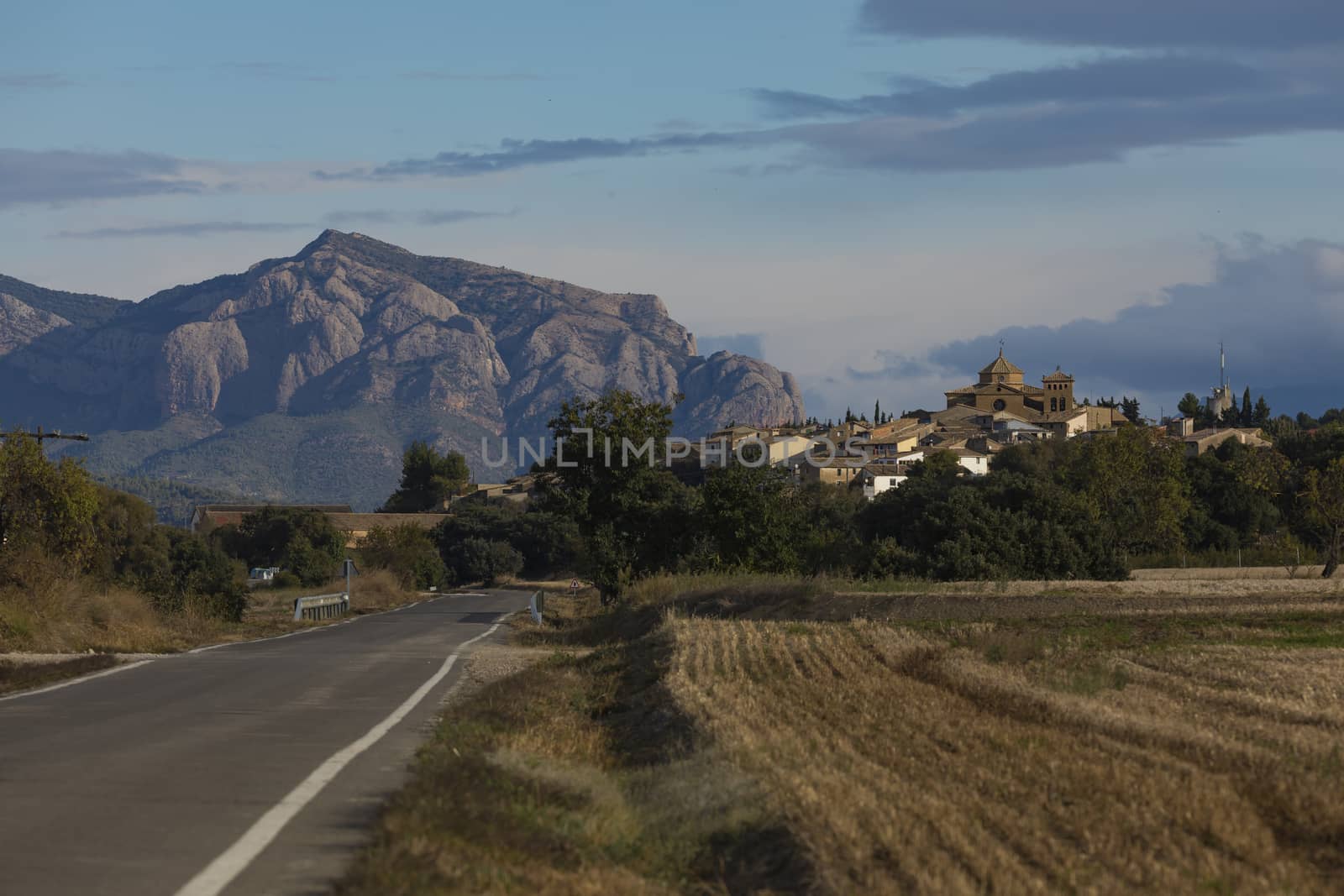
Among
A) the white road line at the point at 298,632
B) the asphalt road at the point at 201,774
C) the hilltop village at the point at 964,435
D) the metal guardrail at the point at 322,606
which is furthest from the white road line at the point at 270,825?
the hilltop village at the point at 964,435

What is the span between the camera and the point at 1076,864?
744 centimetres

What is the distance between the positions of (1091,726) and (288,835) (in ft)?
22.8

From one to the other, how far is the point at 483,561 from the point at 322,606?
201 ft

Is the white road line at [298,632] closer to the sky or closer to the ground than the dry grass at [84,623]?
closer to the ground

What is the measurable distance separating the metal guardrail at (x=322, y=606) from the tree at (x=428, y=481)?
128m

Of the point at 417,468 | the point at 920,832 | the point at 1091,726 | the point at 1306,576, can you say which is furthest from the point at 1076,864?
the point at 417,468

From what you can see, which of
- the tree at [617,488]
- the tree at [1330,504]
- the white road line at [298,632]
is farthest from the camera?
the tree at [1330,504]

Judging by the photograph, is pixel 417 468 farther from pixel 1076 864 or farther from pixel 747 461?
pixel 1076 864

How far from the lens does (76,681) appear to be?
18.9 m

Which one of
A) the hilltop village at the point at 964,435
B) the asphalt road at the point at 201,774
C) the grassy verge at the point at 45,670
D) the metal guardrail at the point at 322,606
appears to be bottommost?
the metal guardrail at the point at 322,606

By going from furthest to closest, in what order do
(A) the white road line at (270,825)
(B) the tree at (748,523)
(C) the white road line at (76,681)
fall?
(B) the tree at (748,523)
(C) the white road line at (76,681)
(A) the white road line at (270,825)

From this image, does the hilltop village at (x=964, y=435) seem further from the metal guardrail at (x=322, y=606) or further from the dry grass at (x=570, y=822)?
the dry grass at (x=570, y=822)

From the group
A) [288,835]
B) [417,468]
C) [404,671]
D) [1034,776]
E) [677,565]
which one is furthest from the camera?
[417,468]

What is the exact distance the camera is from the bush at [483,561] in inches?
4395
